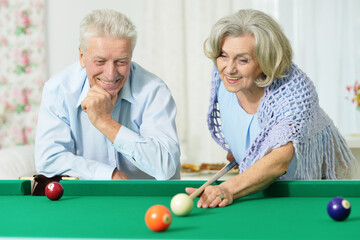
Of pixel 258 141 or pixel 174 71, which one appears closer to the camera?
pixel 258 141

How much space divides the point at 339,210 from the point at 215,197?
41 centimetres

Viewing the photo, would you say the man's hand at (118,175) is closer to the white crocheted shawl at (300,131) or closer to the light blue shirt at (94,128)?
the light blue shirt at (94,128)

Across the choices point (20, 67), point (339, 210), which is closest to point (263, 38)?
point (339, 210)

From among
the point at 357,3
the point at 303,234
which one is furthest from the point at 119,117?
the point at 357,3

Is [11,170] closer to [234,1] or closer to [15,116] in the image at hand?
[15,116]

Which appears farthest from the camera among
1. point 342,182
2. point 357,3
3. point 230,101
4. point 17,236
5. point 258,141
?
point 357,3

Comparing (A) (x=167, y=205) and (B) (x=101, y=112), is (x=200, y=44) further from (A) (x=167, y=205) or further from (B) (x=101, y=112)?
(A) (x=167, y=205)

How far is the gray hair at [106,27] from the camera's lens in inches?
85.4

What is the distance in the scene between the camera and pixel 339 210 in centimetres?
127

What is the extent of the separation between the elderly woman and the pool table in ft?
0.49

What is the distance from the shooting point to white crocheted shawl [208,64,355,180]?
184cm

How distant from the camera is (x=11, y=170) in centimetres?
314

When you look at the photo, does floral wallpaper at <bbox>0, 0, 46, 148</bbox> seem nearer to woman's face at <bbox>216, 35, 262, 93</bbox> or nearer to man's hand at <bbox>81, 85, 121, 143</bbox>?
man's hand at <bbox>81, 85, 121, 143</bbox>

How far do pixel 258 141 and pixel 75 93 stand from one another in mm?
951
